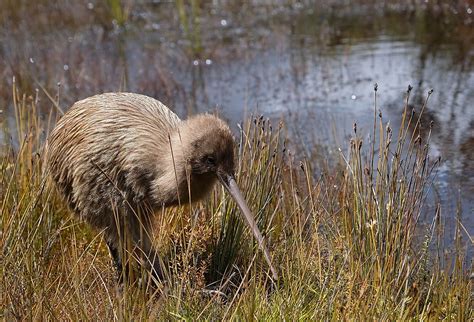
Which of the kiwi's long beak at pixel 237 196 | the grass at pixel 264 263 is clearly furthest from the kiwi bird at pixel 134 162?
the grass at pixel 264 263

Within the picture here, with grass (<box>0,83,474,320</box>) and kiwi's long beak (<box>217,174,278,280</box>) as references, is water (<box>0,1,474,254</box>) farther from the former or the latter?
kiwi's long beak (<box>217,174,278,280</box>)

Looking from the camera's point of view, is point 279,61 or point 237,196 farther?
point 279,61

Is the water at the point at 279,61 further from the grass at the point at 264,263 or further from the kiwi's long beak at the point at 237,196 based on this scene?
the kiwi's long beak at the point at 237,196

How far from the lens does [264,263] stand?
172 inches

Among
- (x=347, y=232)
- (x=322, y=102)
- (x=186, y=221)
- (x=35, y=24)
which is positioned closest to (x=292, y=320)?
(x=347, y=232)

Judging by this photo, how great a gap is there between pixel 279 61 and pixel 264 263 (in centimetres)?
568

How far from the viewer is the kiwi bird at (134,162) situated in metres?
4.07

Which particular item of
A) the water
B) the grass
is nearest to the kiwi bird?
the grass

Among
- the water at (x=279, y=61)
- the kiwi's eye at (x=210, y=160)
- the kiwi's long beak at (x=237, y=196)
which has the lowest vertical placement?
the water at (x=279, y=61)

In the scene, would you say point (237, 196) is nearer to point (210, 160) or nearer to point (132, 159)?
point (210, 160)

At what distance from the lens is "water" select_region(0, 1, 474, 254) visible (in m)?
7.53

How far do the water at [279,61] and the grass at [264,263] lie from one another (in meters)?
1.47

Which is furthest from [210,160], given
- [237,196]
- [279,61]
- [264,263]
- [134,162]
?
[279,61]

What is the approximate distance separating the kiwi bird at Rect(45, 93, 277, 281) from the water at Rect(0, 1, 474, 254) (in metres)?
1.82
